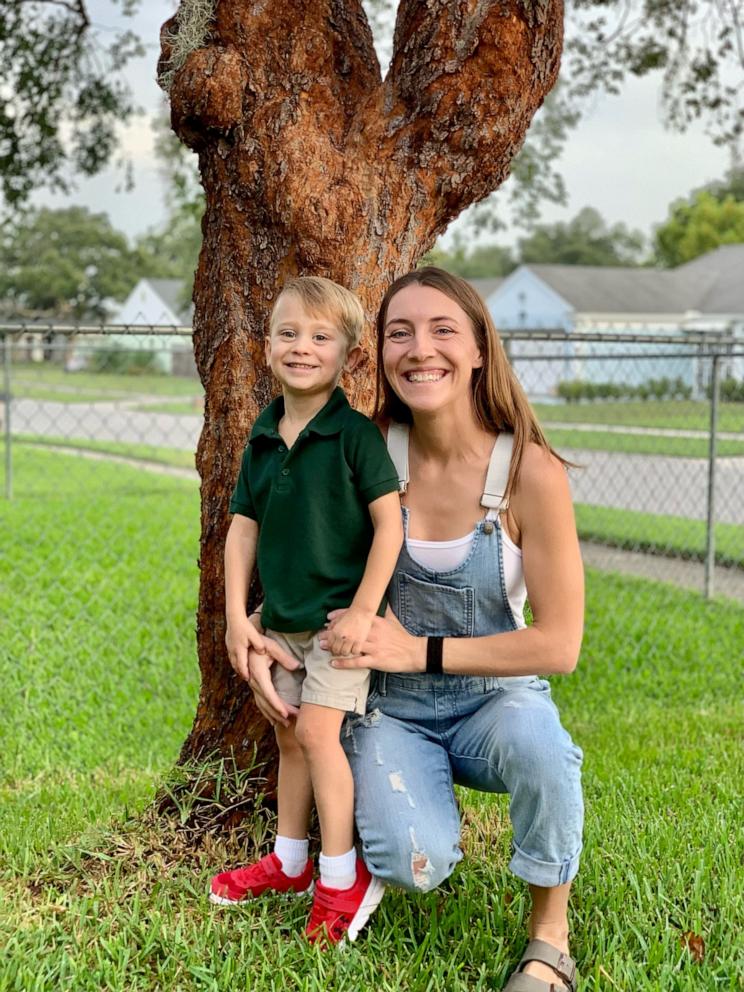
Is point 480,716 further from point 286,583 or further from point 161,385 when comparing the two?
point 161,385

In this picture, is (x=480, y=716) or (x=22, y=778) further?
(x=22, y=778)

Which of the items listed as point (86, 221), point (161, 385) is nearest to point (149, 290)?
point (86, 221)

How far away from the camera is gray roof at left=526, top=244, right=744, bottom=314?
36125mm

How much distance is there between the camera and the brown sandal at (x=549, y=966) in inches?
84.4

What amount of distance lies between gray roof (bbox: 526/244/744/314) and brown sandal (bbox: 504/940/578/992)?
1377 inches

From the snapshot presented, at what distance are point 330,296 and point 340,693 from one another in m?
0.89

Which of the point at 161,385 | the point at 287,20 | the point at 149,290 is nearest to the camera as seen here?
the point at 287,20

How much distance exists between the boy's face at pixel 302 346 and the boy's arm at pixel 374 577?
32 centimetres

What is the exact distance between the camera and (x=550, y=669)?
2295 mm

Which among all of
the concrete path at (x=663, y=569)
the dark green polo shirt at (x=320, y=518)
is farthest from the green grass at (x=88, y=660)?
the concrete path at (x=663, y=569)

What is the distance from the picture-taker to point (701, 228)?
45.1 metres

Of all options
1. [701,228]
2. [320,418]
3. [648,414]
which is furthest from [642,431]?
[701,228]

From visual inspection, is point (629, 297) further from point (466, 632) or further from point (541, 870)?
point (541, 870)

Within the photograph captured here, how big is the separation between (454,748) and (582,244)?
6142 centimetres
